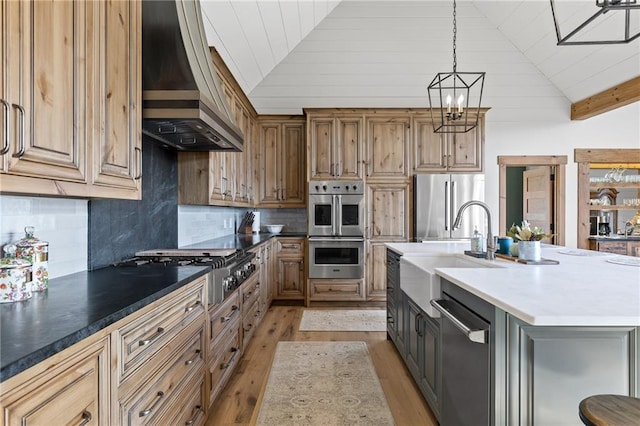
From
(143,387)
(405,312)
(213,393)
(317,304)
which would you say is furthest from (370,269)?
(143,387)

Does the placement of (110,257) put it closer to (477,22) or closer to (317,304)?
(317,304)

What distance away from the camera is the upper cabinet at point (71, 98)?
99 cm

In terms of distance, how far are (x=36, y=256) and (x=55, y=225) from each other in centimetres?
34

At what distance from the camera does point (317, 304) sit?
4762 mm

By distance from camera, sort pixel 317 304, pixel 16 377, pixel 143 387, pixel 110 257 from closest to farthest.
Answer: pixel 16 377, pixel 143 387, pixel 110 257, pixel 317 304

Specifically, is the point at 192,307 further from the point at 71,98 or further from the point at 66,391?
the point at 71,98

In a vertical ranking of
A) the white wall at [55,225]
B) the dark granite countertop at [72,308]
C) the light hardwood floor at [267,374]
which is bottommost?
the light hardwood floor at [267,374]

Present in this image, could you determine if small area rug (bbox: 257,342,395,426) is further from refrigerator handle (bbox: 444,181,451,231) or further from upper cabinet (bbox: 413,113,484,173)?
upper cabinet (bbox: 413,113,484,173)

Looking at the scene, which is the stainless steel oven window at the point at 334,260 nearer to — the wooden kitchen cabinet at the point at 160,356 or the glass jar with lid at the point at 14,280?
the wooden kitchen cabinet at the point at 160,356

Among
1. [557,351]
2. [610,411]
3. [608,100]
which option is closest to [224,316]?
[557,351]

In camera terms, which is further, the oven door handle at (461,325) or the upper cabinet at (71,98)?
the oven door handle at (461,325)

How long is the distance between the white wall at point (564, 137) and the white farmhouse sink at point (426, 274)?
306cm

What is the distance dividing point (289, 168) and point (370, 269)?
1841 mm

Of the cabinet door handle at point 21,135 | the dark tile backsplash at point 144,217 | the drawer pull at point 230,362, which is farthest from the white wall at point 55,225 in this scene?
the drawer pull at point 230,362
